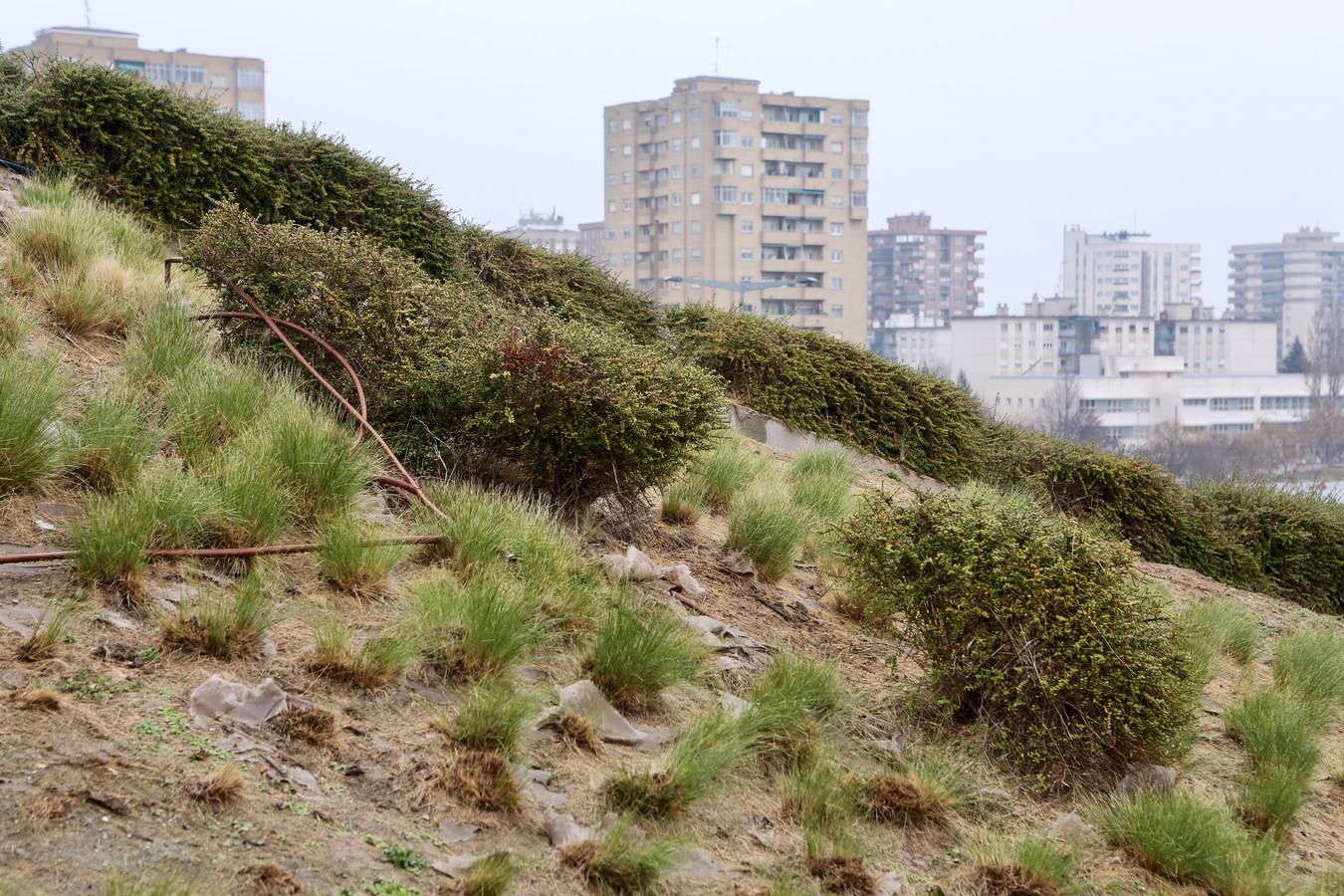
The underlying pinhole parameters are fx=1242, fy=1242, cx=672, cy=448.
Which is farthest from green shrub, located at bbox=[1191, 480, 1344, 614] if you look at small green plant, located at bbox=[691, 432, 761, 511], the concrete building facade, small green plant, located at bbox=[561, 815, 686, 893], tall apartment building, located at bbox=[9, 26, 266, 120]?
the concrete building facade

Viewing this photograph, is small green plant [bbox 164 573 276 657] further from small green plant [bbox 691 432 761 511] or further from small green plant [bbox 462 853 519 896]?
small green plant [bbox 691 432 761 511]

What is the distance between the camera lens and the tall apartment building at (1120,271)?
157625 millimetres

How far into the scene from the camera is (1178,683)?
483cm

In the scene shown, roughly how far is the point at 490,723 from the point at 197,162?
24.6ft

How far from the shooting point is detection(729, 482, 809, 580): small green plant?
6484mm

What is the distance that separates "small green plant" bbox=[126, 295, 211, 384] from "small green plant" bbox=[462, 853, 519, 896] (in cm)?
358

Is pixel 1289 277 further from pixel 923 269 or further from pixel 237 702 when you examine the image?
pixel 237 702

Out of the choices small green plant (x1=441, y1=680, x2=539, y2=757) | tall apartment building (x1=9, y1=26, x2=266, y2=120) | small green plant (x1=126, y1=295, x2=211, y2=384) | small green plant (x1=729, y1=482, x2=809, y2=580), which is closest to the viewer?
small green plant (x1=441, y1=680, x2=539, y2=757)

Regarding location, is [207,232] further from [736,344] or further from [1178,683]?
[736,344]

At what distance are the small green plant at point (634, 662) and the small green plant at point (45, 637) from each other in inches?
67.0

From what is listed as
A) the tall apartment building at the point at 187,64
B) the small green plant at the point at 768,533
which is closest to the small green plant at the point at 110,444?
the small green plant at the point at 768,533

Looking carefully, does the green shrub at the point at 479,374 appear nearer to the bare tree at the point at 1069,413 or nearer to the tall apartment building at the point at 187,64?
the bare tree at the point at 1069,413

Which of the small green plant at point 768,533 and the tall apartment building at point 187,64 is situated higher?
the tall apartment building at point 187,64

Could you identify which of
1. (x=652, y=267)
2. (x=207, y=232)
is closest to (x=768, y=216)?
(x=652, y=267)
